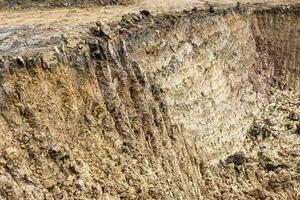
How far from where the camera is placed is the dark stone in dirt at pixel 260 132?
86.4 ft

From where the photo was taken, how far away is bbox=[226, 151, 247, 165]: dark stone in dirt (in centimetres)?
2392

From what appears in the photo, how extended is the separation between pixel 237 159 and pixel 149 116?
5.97m

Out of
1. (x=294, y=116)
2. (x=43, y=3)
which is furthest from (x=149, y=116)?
(x=43, y=3)

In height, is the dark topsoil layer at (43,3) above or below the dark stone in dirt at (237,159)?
above

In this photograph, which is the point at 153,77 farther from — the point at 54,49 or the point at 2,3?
the point at 2,3

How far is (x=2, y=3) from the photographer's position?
2998cm

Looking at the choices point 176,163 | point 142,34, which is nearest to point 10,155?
point 176,163

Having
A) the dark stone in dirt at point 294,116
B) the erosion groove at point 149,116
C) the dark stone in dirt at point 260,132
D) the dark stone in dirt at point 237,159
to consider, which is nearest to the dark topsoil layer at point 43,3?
the erosion groove at point 149,116

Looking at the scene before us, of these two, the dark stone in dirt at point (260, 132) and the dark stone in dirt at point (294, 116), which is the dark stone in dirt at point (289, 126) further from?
the dark stone in dirt at point (260, 132)

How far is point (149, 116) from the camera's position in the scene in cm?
1983

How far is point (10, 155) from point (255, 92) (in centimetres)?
1723

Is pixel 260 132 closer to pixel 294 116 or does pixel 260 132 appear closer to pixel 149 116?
pixel 294 116

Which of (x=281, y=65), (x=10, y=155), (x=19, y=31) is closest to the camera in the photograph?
(x=10, y=155)

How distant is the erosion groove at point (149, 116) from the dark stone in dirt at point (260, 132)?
5 cm
